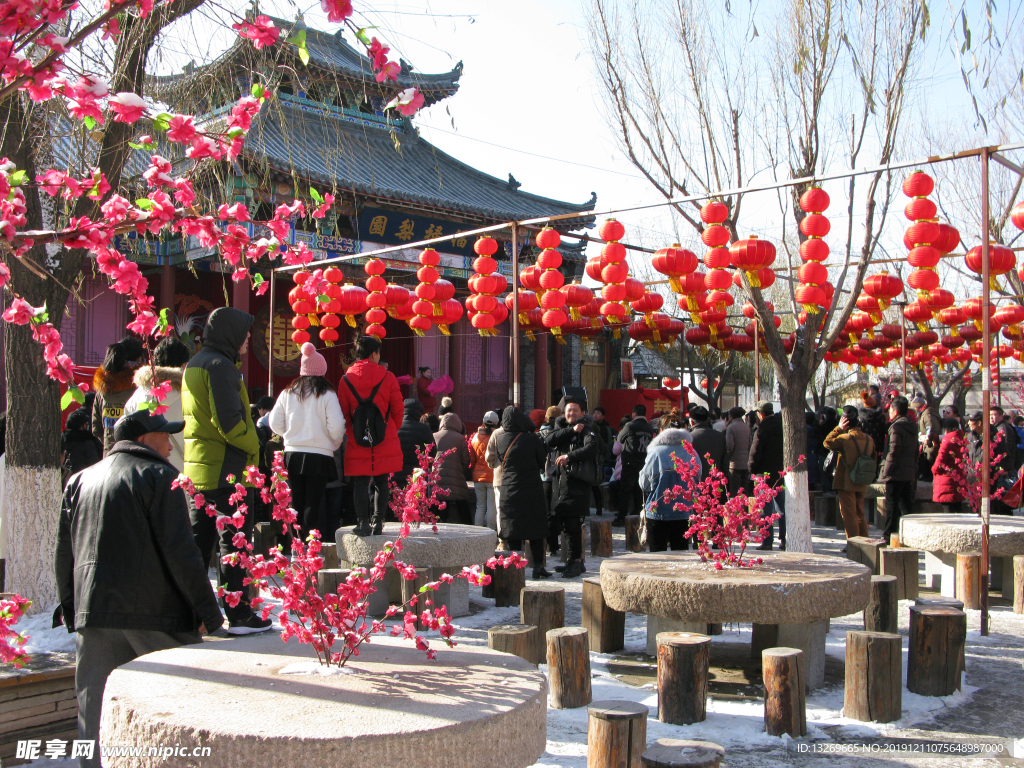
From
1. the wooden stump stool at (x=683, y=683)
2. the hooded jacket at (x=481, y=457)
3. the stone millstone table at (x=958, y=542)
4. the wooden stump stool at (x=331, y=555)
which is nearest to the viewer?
the wooden stump stool at (x=683, y=683)

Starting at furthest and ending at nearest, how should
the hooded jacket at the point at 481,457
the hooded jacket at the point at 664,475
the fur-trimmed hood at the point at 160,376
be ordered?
the hooded jacket at the point at 481,457 → the hooded jacket at the point at 664,475 → the fur-trimmed hood at the point at 160,376

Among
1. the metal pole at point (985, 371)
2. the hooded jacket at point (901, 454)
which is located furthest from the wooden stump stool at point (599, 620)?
the hooded jacket at point (901, 454)

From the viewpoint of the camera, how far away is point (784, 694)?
12.3 feet

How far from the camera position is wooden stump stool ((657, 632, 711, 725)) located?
389 cm

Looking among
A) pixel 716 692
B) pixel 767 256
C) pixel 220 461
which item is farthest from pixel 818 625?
pixel 767 256

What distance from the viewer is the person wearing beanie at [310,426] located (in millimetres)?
5840

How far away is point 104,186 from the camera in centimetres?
257

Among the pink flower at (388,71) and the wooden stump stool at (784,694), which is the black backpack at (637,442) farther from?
the pink flower at (388,71)

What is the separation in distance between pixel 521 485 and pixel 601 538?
1675 mm

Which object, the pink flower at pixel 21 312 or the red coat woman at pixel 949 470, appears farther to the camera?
the red coat woman at pixel 949 470

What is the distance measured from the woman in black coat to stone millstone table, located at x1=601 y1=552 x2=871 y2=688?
2090mm

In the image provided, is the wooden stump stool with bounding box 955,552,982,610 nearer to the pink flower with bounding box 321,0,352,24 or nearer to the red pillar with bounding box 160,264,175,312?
the pink flower with bounding box 321,0,352,24

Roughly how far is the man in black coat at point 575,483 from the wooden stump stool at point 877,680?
3.54 meters

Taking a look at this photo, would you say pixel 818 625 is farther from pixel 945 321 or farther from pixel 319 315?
pixel 945 321
